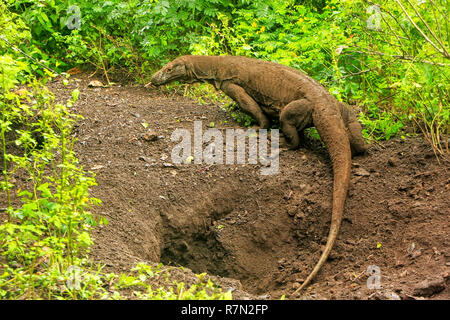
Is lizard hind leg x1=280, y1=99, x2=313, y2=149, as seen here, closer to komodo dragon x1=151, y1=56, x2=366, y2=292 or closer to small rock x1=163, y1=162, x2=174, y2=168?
komodo dragon x1=151, y1=56, x2=366, y2=292

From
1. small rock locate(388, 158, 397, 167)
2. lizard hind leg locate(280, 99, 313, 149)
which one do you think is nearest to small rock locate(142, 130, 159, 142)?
lizard hind leg locate(280, 99, 313, 149)

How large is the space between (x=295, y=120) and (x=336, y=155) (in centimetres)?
73

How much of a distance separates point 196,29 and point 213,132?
2.50 meters

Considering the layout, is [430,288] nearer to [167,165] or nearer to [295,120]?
[295,120]

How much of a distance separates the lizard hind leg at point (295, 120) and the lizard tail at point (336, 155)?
13cm

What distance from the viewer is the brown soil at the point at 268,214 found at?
4.19m

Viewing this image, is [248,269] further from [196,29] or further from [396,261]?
[196,29]

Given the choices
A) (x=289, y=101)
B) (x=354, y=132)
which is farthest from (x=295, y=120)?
(x=354, y=132)

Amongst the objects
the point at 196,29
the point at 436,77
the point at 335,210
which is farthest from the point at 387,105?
the point at 196,29

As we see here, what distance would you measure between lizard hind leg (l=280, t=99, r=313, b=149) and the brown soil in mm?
182

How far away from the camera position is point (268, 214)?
5262mm

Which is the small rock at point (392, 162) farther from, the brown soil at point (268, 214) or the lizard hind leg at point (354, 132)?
the lizard hind leg at point (354, 132)

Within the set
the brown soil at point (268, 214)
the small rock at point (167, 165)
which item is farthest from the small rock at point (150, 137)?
the small rock at point (167, 165)

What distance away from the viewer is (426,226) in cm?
430
